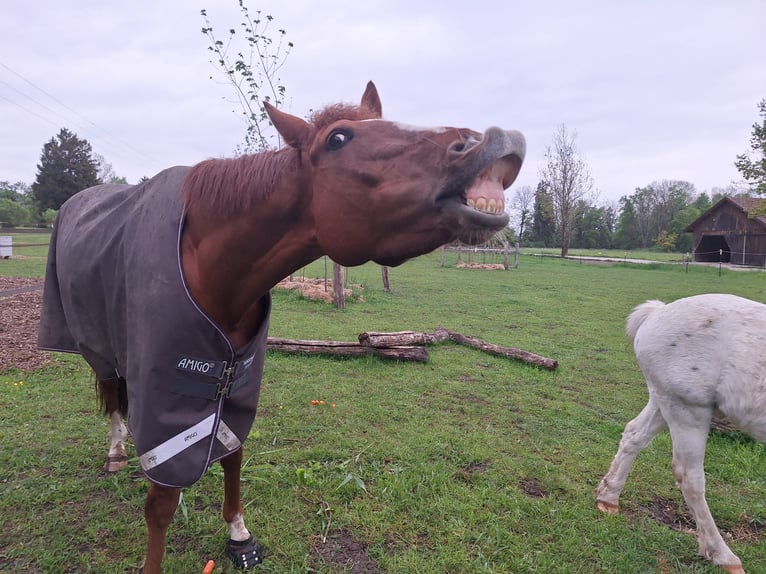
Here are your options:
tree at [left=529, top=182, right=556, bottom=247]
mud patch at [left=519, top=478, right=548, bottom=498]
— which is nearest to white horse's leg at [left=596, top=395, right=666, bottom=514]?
mud patch at [left=519, top=478, right=548, bottom=498]

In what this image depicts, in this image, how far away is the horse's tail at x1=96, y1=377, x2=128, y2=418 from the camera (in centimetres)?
297

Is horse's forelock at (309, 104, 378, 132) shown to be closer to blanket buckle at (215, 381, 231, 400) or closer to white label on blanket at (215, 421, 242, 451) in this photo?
blanket buckle at (215, 381, 231, 400)

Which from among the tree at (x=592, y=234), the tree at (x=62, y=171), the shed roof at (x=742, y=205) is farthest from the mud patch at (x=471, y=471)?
the tree at (x=592, y=234)

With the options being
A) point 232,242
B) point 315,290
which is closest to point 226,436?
point 232,242

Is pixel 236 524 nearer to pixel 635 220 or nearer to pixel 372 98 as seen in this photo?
pixel 372 98

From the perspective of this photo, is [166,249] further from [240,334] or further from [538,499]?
[538,499]

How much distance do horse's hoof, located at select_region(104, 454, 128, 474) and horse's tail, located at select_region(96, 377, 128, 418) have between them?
348 millimetres

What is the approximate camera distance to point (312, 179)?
1.46m

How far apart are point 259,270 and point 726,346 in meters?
2.68

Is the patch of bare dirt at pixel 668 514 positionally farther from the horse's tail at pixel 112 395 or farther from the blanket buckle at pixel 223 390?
the horse's tail at pixel 112 395

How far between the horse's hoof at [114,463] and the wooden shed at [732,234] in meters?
38.3

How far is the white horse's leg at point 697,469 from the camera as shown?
2.53 meters

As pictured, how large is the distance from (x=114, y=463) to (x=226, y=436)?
1772 millimetres

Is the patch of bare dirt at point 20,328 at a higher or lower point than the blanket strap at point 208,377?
lower
